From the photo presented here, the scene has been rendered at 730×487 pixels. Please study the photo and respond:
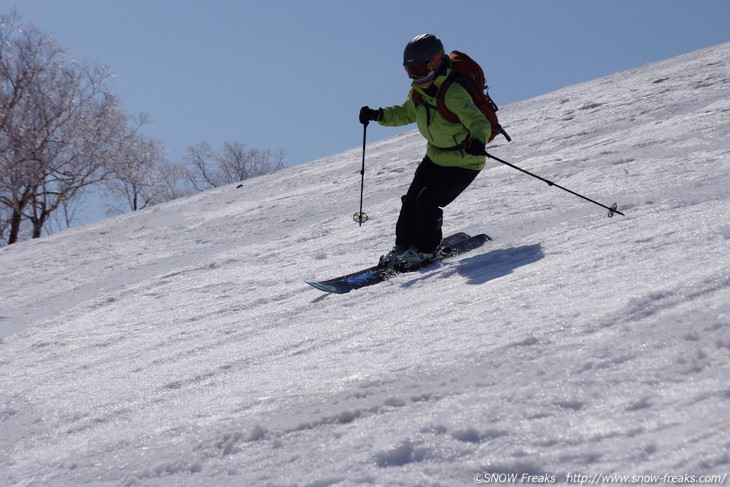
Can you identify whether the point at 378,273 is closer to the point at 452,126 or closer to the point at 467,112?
the point at 452,126

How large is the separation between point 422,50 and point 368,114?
105cm

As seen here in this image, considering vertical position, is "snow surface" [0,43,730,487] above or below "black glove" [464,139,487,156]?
below

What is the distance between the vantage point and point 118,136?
27969 millimetres

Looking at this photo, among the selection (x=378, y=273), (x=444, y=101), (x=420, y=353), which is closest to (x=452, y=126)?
(x=444, y=101)

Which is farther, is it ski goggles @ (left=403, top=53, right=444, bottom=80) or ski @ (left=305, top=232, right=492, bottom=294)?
ski @ (left=305, top=232, right=492, bottom=294)

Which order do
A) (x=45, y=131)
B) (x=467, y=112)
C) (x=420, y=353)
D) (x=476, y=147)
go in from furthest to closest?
(x=45, y=131)
(x=467, y=112)
(x=476, y=147)
(x=420, y=353)

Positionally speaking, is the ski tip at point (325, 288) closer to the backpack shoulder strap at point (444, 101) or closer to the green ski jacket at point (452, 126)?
the green ski jacket at point (452, 126)

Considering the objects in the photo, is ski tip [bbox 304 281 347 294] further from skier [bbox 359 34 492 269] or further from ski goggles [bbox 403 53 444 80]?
ski goggles [bbox 403 53 444 80]

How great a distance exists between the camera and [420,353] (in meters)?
3.01

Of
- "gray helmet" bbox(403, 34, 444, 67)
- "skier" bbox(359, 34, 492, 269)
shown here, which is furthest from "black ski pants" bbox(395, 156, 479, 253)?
"gray helmet" bbox(403, 34, 444, 67)

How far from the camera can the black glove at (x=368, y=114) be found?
19.2ft

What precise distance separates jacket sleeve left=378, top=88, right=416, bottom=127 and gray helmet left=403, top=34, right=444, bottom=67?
0.68 metres

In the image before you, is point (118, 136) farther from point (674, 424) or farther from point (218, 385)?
point (674, 424)

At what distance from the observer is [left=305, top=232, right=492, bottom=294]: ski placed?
5164 millimetres
